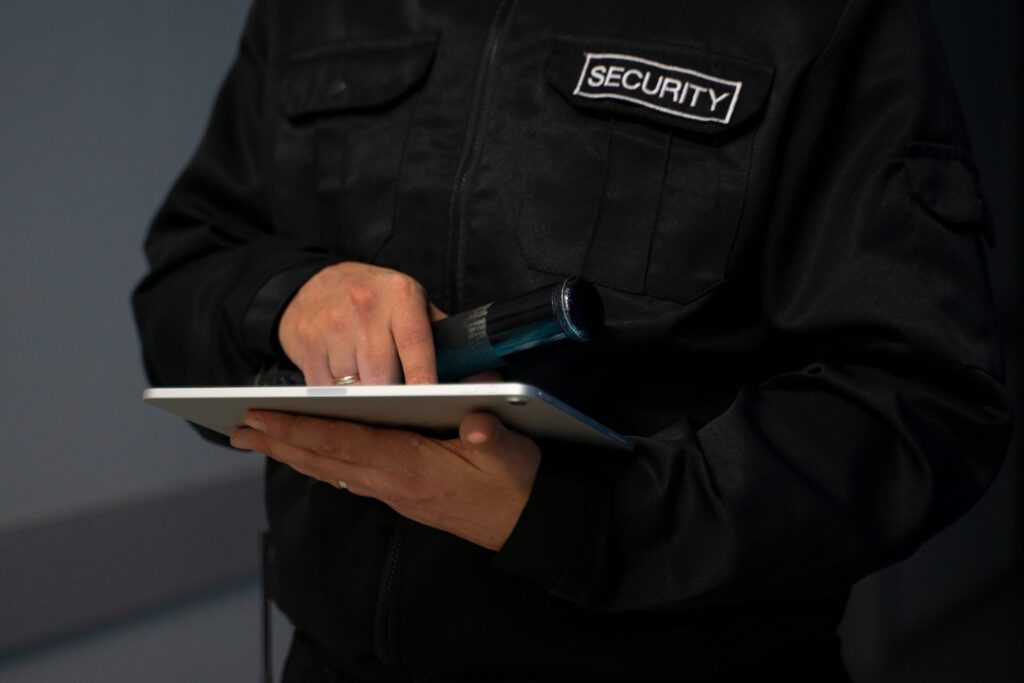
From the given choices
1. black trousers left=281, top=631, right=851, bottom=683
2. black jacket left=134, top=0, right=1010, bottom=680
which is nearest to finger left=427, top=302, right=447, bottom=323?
black jacket left=134, top=0, right=1010, bottom=680

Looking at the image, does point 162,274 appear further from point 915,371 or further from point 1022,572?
point 1022,572

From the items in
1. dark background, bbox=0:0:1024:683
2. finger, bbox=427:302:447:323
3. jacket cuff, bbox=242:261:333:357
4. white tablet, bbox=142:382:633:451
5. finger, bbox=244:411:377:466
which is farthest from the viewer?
dark background, bbox=0:0:1024:683

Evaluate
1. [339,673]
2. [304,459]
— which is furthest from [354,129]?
[339,673]

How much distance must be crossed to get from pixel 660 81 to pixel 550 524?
1.37ft

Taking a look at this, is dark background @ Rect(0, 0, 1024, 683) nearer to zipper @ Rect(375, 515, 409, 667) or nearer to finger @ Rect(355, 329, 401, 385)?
zipper @ Rect(375, 515, 409, 667)

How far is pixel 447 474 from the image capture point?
0.71 metres

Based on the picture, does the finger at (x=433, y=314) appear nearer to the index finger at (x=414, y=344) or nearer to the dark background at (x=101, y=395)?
the index finger at (x=414, y=344)

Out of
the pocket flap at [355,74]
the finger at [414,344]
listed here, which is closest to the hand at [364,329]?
the finger at [414,344]

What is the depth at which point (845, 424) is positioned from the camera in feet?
2.62

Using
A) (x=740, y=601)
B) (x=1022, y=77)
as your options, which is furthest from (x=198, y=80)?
(x=1022, y=77)

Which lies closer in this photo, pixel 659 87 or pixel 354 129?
pixel 659 87

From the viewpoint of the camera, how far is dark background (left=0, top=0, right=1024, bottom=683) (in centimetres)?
141

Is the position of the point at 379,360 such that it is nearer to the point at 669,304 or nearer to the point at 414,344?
the point at 414,344

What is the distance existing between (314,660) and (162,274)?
469 millimetres
